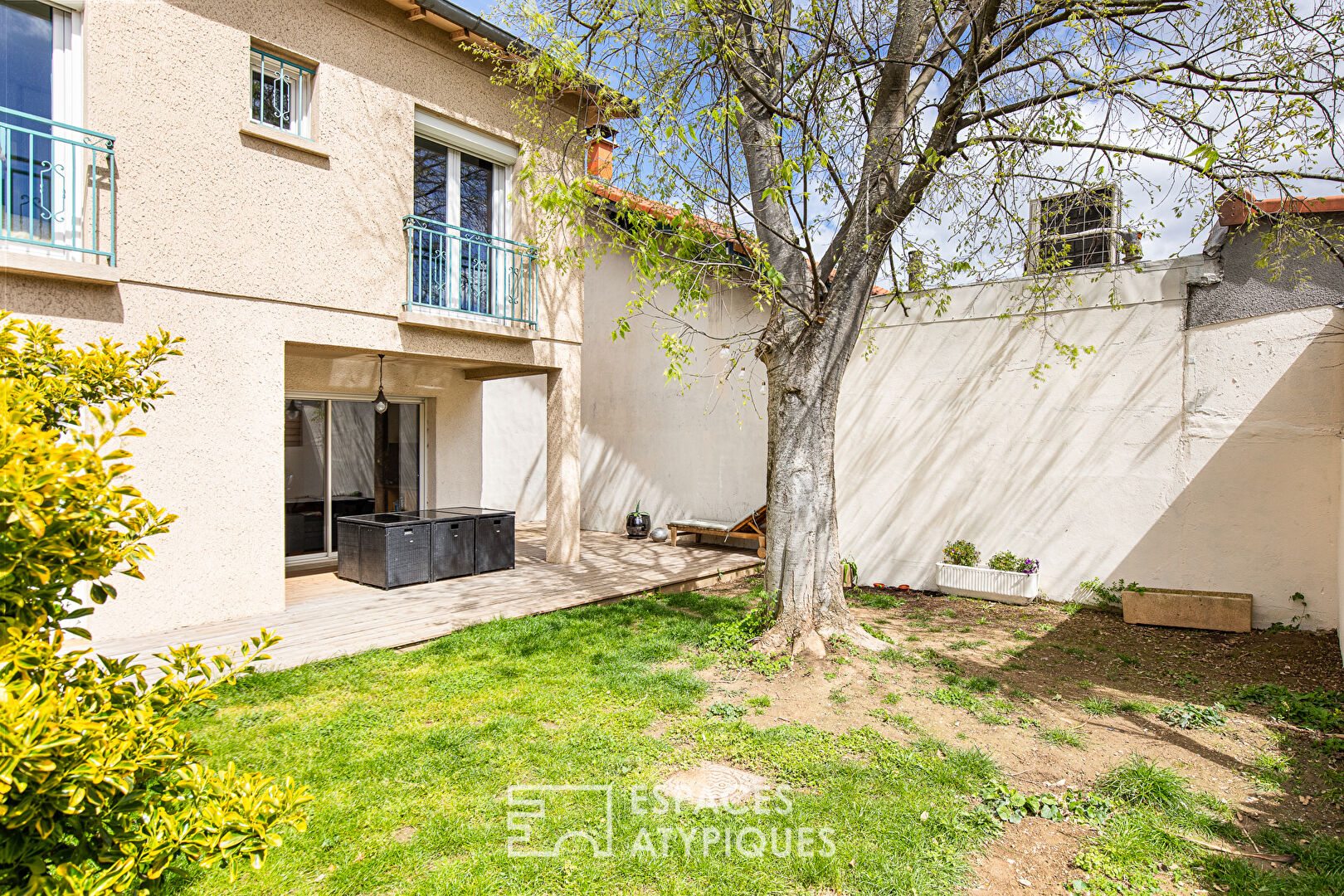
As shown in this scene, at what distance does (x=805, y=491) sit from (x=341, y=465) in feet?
23.3

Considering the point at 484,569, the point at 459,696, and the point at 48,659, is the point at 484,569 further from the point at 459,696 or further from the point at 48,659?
the point at 48,659

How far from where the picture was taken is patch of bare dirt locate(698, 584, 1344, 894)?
3636 mm

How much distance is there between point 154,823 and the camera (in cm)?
154

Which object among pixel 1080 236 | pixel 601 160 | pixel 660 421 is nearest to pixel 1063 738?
pixel 1080 236

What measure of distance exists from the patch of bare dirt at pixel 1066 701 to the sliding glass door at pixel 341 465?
6713 mm

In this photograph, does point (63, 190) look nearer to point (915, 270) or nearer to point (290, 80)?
point (290, 80)

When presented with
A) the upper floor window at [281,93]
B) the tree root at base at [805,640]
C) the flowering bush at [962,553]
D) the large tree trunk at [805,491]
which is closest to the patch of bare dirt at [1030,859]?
the tree root at base at [805,640]

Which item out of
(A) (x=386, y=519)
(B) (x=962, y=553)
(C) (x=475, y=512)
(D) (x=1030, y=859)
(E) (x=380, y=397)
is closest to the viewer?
(D) (x=1030, y=859)

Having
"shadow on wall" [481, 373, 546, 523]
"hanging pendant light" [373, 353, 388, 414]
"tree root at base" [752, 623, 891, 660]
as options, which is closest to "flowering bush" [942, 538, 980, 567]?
"tree root at base" [752, 623, 891, 660]

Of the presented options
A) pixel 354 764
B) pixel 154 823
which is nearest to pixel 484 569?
pixel 354 764

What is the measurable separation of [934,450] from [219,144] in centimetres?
839

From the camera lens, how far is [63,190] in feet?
18.8

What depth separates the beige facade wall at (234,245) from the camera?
5.87 m

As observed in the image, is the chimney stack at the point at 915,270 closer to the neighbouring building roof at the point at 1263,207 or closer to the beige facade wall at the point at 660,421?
the neighbouring building roof at the point at 1263,207
